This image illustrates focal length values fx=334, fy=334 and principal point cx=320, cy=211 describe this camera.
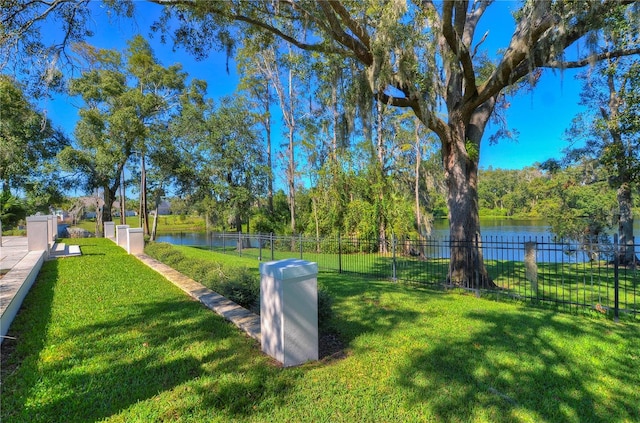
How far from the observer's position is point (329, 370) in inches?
117

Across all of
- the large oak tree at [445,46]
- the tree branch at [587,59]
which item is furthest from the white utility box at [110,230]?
the tree branch at [587,59]

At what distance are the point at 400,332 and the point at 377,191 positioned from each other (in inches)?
609

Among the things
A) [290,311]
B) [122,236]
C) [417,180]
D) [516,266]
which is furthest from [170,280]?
[417,180]

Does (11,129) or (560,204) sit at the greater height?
(11,129)

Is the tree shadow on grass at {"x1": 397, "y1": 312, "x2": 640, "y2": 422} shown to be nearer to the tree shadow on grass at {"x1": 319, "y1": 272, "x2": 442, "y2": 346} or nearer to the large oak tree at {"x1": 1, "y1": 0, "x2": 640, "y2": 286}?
the tree shadow on grass at {"x1": 319, "y1": 272, "x2": 442, "y2": 346}

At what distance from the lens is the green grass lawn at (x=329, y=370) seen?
2.37m

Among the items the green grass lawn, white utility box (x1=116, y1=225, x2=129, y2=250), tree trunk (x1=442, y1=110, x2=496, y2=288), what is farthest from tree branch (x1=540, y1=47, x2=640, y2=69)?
white utility box (x1=116, y1=225, x2=129, y2=250)

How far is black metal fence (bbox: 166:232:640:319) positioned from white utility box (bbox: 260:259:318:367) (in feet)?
14.4

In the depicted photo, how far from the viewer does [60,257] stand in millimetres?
9391

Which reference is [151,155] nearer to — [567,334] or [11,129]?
[11,129]

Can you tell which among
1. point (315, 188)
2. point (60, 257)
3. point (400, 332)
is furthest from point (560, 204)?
point (60, 257)

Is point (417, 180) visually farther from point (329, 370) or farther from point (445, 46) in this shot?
point (329, 370)

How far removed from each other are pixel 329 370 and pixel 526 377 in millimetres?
1731

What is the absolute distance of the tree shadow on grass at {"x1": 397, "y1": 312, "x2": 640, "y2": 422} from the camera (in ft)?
8.04
